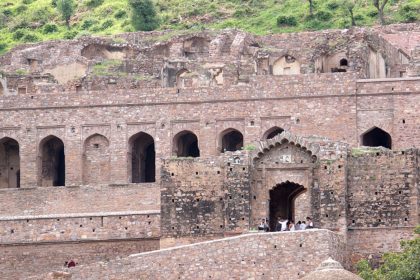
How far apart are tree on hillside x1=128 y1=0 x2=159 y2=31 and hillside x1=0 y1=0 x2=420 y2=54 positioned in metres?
0.59

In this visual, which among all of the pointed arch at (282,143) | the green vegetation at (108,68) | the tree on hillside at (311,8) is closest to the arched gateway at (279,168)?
the pointed arch at (282,143)

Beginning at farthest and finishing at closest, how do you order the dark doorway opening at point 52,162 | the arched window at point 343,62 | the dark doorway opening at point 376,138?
1. the arched window at point 343,62
2. the dark doorway opening at point 52,162
3. the dark doorway opening at point 376,138

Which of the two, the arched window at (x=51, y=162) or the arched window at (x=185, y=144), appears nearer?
the arched window at (x=185, y=144)

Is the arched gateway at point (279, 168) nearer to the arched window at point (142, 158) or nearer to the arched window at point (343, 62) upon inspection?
the arched window at point (142, 158)

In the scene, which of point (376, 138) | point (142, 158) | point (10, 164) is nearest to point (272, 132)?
point (376, 138)

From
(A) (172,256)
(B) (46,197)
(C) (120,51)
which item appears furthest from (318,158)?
(C) (120,51)

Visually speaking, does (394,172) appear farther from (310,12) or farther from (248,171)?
(310,12)

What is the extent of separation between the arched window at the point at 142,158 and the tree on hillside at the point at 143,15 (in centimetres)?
1448

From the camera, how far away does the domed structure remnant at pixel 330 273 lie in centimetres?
4978

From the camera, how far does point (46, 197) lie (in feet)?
222

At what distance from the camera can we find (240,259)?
181 ft

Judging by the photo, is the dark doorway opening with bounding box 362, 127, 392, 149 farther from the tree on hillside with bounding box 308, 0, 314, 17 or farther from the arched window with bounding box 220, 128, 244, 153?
the tree on hillside with bounding box 308, 0, 314, 17

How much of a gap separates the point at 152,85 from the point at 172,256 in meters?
18.0

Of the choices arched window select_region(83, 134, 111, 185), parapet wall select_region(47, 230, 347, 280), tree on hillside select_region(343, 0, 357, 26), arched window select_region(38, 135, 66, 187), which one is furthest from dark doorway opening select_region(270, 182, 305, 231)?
tree on hillside select_region(343, 0, 357, 26)
